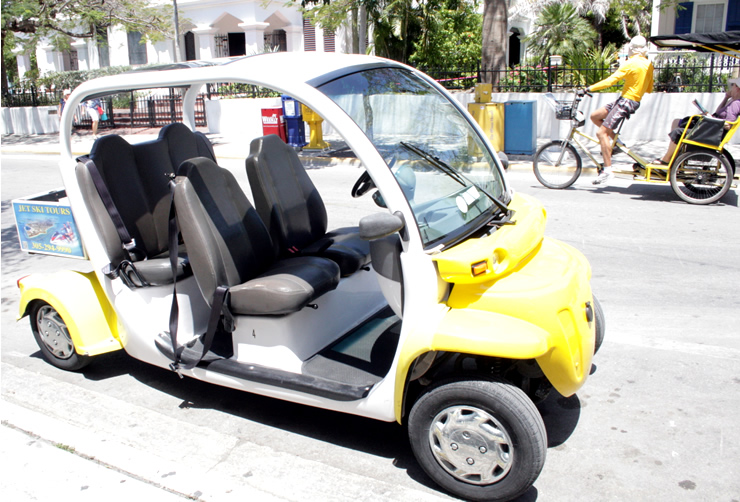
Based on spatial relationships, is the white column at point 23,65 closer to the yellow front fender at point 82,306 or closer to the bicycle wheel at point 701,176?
the bicycle wheel at point 701,176

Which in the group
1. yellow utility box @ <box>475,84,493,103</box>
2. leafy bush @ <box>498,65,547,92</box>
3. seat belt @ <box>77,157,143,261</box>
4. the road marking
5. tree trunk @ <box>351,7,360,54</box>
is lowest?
the road marking

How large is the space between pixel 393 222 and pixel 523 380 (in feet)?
3.51

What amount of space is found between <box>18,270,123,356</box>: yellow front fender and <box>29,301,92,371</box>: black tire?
9 centimetres

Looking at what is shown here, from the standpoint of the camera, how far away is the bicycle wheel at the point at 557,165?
9.68 meters

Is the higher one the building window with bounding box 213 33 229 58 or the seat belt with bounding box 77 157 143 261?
the building window with bounding box 213 33 229 58

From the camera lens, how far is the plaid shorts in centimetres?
927

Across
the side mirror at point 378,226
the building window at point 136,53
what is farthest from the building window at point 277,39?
the side mirror at point 378,226

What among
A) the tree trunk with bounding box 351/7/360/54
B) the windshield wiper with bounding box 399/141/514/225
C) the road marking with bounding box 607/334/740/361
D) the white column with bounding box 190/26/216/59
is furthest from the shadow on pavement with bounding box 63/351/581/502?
the white column with bounding box 190/26/216/59

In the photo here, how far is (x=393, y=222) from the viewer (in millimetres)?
2850

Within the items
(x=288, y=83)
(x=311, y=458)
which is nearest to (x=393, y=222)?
(x=288, y=83)

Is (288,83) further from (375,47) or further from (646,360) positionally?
(375,47)

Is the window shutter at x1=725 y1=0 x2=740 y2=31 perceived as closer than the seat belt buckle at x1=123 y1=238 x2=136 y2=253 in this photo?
No

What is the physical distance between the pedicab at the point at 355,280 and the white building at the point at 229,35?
81.0 feet

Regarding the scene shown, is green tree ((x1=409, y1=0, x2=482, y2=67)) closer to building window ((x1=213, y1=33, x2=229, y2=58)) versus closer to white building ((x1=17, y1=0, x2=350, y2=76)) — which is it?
white building ((x1=17, y1=0, x2=350, y2=76))
